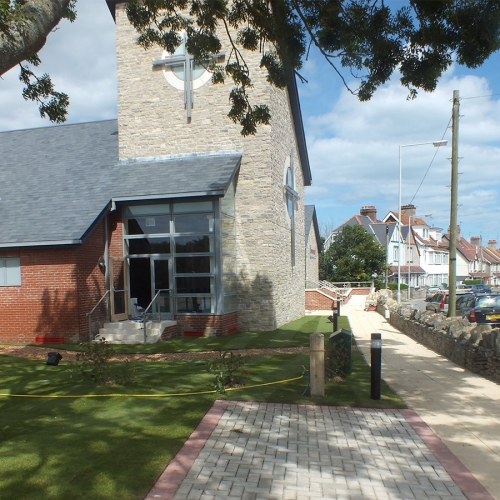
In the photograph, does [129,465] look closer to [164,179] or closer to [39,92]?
[39,92]

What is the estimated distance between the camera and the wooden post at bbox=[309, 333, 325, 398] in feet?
25.4

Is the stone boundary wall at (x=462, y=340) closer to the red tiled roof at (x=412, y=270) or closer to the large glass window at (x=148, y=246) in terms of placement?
the large glass window at (x=148, y=246)

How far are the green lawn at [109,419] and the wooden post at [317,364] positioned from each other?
0.57 feet

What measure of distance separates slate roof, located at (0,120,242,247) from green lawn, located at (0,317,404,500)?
16.4 ft

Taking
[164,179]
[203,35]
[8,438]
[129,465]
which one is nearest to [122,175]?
[164,179]

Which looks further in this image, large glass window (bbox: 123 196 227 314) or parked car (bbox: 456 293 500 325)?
parked car (bbox: 456 293 500 325)

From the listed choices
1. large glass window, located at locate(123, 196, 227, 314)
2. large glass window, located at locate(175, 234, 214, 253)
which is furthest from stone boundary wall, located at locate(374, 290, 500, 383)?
large glass window, located at locate(175, 234, 214, 253)

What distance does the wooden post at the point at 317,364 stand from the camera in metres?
7.73

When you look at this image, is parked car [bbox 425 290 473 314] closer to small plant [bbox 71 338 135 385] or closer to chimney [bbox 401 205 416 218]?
small plant [bbox 71 338 135 385]

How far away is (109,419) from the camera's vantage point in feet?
21.5

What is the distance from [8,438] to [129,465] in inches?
71.9

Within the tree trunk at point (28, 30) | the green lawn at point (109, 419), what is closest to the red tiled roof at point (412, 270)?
the green lawn at point (109, 419)

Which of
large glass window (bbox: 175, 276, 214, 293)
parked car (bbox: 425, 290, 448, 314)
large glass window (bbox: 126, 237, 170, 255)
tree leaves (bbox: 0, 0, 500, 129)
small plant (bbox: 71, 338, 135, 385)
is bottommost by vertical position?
parked car (bbox: 425, 290, 448, 314)

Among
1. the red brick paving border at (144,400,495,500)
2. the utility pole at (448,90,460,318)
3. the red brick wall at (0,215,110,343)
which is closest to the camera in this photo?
the red brick paving border at (144,400,495,500)
